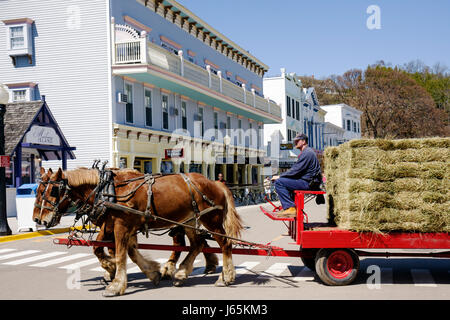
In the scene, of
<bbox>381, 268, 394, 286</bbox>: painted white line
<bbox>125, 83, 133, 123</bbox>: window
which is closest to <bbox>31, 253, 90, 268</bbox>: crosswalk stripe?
<bbox>381, 268, 394, 286</bbox>: painted white line

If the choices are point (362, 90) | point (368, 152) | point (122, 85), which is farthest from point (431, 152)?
point (362, 90)

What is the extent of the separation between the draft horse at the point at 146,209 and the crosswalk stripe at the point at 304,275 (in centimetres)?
117

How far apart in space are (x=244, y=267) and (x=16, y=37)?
2103cm

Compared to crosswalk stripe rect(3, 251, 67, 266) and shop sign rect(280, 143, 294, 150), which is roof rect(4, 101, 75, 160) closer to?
crosswalk stripe rect(3, 251, 67, 266)

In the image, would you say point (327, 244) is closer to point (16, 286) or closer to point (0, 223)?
point (16, 286)

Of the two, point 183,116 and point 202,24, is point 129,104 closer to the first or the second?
point 183,116

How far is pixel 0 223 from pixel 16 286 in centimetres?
773

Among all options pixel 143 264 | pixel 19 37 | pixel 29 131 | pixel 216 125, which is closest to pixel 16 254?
pixel 143 264

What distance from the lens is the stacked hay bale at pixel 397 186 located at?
7.55 meters

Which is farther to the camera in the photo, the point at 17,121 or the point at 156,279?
the point at 17,121

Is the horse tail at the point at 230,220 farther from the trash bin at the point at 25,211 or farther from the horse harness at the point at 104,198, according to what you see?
the trash bin at the point at 25,211

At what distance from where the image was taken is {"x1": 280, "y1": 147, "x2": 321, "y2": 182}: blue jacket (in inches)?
323

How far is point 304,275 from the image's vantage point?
8.76 meters

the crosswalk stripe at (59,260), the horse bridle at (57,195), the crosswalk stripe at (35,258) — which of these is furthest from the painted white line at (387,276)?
the crosswalk stripe at (35,258)
